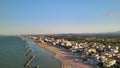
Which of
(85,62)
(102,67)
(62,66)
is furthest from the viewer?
(85,62)

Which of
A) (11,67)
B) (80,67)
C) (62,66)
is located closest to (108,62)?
(80,67)

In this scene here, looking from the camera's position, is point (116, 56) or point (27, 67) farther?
point (116, 56)

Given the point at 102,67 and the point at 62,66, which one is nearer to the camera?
the point at 102,67

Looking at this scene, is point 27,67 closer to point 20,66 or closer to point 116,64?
point 20,66

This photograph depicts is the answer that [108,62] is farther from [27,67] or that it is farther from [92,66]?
[27,67]

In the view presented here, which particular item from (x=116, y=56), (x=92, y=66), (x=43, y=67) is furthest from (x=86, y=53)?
(x=43, y=67)

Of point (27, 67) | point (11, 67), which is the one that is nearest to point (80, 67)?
point (27, 67)

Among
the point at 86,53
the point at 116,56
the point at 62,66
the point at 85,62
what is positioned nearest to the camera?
the point at 62,66

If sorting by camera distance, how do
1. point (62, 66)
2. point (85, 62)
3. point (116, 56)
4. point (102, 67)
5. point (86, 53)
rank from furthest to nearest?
point (86, 53) < point (116, 56) < point (85, 62) < point (62, 66) < point (102, 67)
